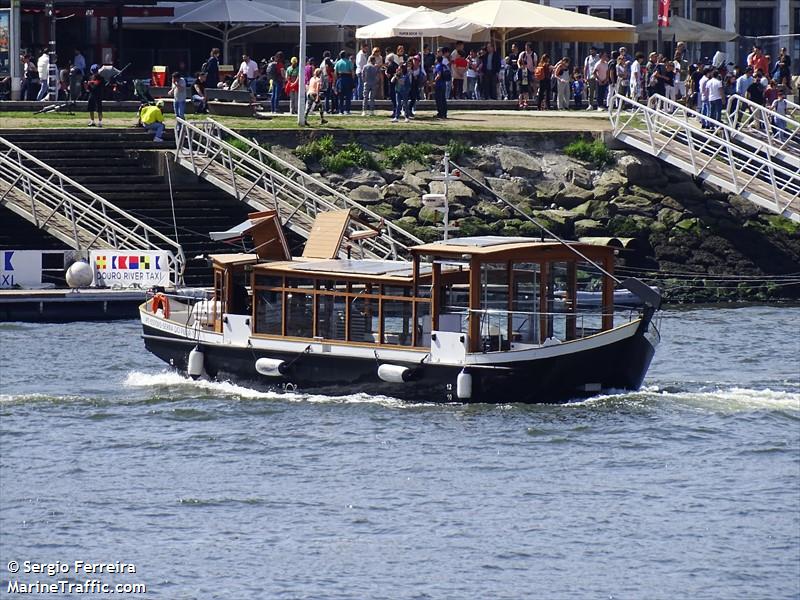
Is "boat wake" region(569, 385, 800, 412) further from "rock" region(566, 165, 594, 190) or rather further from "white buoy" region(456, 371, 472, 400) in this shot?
"rock" region(566, 165, 594, 190)

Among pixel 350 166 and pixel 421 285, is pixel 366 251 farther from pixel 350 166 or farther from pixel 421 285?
pixel 421 285

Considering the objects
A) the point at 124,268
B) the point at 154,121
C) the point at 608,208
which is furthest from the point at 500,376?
the point at 154,121

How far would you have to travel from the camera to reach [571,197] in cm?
4781

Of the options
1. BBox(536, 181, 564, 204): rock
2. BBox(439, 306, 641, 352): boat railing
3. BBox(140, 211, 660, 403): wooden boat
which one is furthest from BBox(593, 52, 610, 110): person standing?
BBox(439, 306, 641, 352): boat railing

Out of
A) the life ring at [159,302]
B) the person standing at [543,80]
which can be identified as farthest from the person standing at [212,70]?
the life ring at [159,302]

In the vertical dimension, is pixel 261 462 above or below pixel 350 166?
below

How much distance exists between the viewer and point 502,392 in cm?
2991

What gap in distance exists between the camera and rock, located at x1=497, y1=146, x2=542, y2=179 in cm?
4838

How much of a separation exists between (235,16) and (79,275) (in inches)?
714

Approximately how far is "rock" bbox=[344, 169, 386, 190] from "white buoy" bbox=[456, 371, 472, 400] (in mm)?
18216

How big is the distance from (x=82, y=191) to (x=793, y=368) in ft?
60.0

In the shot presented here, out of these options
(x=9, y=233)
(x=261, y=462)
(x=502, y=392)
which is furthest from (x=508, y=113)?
(x=261, y=462)

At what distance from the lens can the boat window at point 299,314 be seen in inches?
1241

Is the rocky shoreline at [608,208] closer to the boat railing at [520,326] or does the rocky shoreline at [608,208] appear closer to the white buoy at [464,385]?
the boat railing at [520,326]
